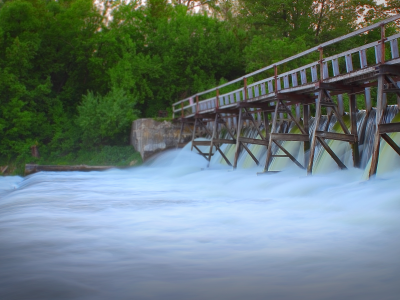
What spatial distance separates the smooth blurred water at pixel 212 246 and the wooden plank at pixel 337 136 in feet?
6.06

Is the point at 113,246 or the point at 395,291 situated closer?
the point at 395,291

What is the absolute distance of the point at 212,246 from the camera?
6020 millimetres

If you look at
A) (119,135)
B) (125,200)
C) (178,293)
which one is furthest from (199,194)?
(119,135)

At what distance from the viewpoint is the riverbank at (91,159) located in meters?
29.2

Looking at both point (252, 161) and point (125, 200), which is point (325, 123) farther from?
point (125, 200)

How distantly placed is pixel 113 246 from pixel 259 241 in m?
1.96

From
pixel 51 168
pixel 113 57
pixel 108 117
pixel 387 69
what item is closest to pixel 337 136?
pixel 387 69

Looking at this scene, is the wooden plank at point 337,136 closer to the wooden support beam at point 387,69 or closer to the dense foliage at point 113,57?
the wooden support beam at point 387,69

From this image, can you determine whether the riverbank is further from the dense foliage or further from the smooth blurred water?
the smooth blurred water

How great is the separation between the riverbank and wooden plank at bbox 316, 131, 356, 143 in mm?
17300

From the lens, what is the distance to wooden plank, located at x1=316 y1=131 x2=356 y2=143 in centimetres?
1243

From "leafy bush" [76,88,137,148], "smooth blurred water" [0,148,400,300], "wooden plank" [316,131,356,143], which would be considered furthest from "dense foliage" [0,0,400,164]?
"smooth blurred water" [0,148,400,300]

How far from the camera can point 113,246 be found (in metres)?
6.08

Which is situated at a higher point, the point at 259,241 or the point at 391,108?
the point at 391,108
